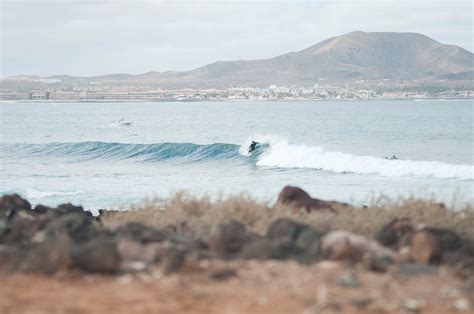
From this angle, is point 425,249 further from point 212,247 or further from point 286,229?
point 212,247

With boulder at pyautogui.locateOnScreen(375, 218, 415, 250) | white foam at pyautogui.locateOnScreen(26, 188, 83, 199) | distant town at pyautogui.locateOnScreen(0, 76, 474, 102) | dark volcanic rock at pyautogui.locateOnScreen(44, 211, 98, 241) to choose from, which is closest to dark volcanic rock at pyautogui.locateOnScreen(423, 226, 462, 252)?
boulder at pyautogui.locateOnScreen(375, 218, 415, 250)

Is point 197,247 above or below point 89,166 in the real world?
above

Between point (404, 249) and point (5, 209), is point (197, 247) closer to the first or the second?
point (404, 249)

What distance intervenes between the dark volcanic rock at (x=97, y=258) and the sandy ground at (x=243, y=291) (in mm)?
88

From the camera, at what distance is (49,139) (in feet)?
200

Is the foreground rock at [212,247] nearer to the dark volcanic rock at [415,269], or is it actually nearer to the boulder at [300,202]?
the dark volcanic rock at [415,269]

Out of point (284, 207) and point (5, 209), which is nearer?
point (284, 207)

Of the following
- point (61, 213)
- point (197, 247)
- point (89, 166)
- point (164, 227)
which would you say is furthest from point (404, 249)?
point (89, 166)

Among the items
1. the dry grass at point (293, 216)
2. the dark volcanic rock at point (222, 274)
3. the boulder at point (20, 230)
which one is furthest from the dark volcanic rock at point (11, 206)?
the dark volcanic rock at point (222, 274)

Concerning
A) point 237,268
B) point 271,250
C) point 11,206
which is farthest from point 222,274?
point 11,206

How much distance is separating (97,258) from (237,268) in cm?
127

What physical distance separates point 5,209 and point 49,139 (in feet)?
167

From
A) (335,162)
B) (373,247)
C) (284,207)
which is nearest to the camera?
(373,247)

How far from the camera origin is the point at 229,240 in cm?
800
